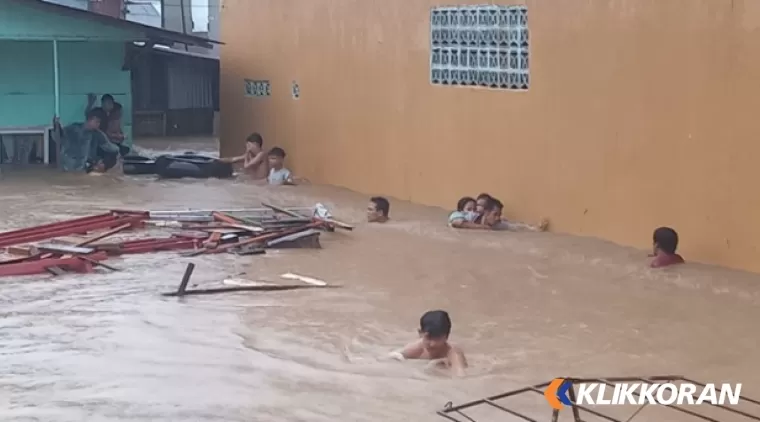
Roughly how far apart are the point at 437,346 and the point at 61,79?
13187 millimetres

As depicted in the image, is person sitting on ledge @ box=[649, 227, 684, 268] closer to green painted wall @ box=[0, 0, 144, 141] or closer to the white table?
green painted wall @ box=[0, 0, 144, 141]

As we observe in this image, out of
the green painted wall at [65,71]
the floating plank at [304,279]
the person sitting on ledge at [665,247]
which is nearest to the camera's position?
the floating plank at [304,279]

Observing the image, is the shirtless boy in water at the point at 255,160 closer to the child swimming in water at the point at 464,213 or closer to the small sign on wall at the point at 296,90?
the small sign on wall at the point at 296,90

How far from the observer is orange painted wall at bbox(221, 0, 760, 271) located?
10.7m

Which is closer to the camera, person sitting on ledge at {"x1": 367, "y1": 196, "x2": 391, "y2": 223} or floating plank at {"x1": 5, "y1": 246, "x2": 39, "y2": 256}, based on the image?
floating plank at {"x1": 5, "y1": 246, "x2": 39, "y2": 256}

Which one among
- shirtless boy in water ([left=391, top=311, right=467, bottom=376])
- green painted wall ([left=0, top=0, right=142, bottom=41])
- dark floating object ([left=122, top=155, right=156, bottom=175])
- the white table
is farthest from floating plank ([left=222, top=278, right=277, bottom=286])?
the white table

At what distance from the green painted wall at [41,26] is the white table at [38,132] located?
1981mm

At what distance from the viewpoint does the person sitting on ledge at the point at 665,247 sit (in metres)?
10.7

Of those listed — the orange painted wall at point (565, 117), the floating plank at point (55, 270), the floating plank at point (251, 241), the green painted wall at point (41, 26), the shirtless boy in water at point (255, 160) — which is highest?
the green painted wall at point (41, 26)

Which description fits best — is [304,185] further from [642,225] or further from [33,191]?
[642,225]

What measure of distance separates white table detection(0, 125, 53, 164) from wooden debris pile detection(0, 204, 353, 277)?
20.6 feet

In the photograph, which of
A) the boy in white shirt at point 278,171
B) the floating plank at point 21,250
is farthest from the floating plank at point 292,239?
the boy in white shirt at point 278,171

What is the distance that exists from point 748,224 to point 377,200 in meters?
4.42

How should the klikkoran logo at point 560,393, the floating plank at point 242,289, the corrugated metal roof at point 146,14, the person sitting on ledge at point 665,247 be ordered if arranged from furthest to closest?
1. the corrugated metal roof at point 146,14
2. the person sitting on ledge at point 665,247
3. the floating plank at point 242,289
4. the klikkoran logo at point 560,393
